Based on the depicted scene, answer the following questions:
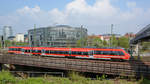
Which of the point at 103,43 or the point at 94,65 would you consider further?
the point at 103,43

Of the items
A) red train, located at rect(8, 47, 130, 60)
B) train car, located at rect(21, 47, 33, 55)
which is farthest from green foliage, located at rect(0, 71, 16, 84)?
train car, located at rect(21, 47, 33, 55)

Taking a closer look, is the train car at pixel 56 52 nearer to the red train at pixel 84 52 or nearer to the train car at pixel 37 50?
the red train at pixel 84 52

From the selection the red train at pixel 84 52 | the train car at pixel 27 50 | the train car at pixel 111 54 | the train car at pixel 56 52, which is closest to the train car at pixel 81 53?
the red train at pixel 84 52

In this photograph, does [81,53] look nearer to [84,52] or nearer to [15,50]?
[84,52]

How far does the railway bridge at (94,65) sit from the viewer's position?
12.4m

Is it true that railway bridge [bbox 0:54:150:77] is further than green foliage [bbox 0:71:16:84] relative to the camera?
Yes

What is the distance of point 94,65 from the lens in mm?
14227

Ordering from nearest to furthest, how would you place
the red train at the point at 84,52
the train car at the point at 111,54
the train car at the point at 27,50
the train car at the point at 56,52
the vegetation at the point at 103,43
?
the train car at the point at 111,54
the red train at the point at 84,52
the train car at the point at 56,52
the train car at the point at 27,50
the vegetation at the point at 103,43

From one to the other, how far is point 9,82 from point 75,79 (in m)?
6.22

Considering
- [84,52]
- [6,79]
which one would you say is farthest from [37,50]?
[6,79]

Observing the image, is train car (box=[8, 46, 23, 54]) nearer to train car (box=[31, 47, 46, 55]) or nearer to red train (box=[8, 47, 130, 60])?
red train (box=[8, 47, 130, 60])

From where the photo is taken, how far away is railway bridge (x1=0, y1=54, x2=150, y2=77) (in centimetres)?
1235

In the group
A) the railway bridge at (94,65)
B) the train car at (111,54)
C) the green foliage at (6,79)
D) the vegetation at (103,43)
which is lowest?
the green foliage at (6,79)

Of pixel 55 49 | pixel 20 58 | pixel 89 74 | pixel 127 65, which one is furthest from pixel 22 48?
pixel 127 65
